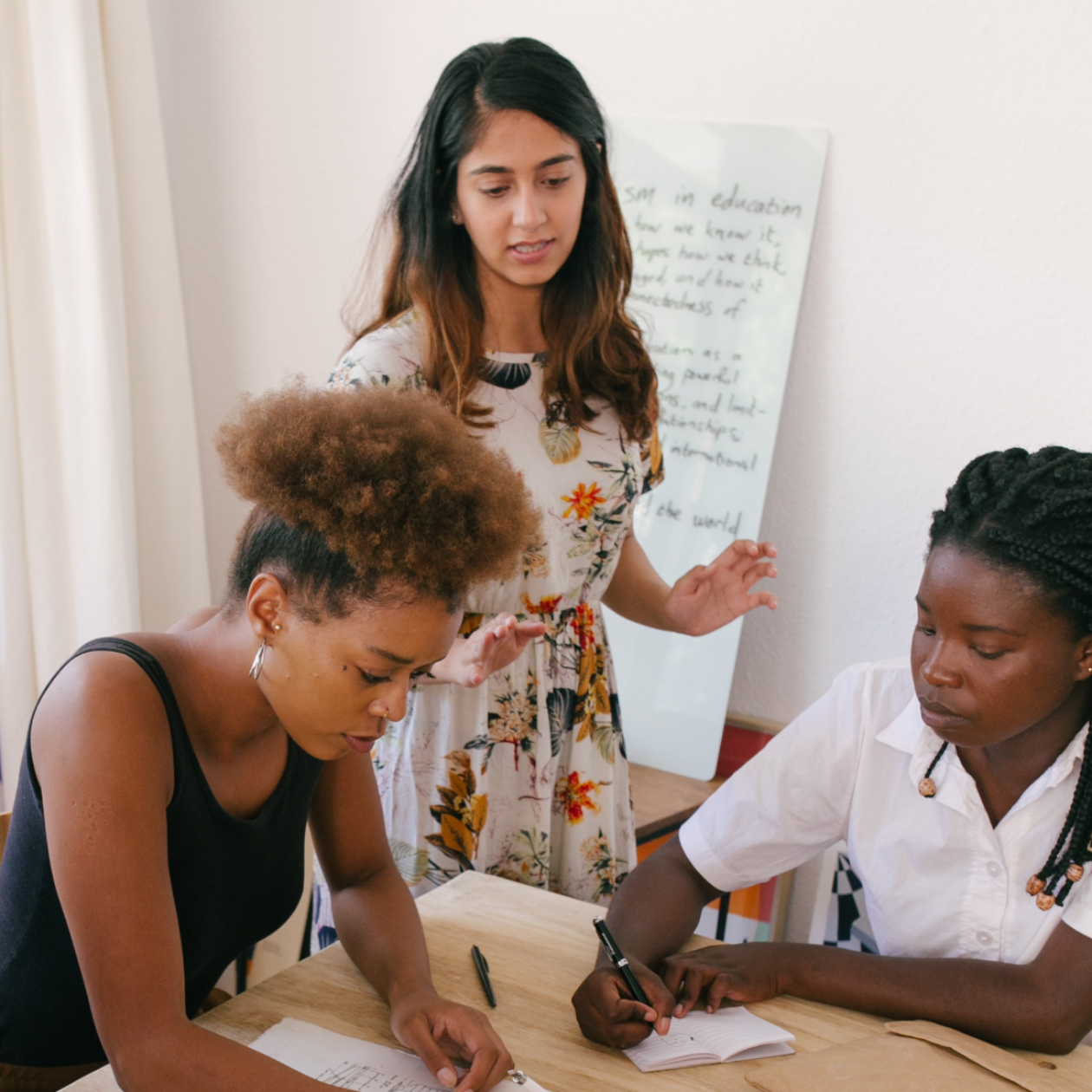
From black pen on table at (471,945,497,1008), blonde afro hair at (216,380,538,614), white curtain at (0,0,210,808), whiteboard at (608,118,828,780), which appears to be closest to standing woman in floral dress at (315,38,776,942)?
black pen on table at (471,945,497,1008)

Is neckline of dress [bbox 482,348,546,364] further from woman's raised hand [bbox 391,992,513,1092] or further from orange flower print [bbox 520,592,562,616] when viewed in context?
woman's raised hand [bbox 391,992,513,1092]

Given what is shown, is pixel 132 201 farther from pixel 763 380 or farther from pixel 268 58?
pixel 763 380

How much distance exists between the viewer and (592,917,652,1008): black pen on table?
1098 millimetres

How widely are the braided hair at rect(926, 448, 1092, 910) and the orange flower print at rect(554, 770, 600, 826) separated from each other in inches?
24.3

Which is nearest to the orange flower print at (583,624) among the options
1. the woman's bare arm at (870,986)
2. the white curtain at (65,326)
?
the woman's bare arm at (870,986)

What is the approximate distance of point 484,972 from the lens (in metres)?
1.16

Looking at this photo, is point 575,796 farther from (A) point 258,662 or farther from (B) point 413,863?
(A) point 258,662

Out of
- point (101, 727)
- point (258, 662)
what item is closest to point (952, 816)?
point (258, 662)

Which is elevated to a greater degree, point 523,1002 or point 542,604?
point 542,604

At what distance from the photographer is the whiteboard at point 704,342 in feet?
7.28

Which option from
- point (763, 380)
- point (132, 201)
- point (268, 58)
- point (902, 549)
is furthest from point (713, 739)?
point (268, 58)

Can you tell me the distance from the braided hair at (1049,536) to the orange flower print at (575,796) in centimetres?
62

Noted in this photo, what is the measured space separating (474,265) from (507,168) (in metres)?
0.18

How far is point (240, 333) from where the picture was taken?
2.85 metres
